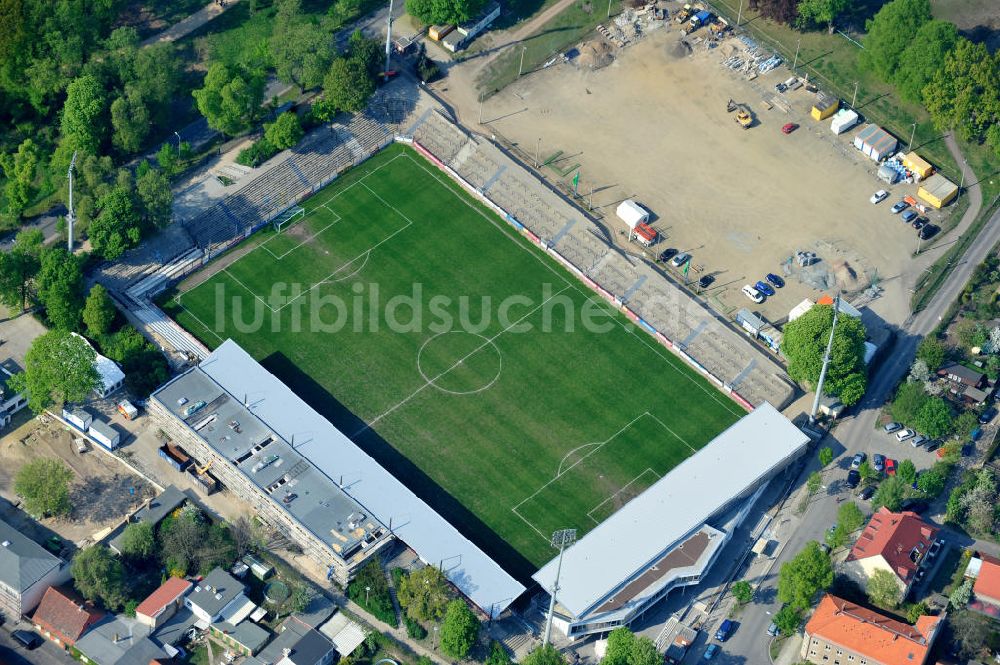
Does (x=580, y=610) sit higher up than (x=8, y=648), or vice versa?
(x=580, y=610)

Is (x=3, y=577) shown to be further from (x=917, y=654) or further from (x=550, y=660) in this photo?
(x=917, y=654)

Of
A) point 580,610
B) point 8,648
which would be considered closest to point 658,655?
point 580,610

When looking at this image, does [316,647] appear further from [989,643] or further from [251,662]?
[989,643]

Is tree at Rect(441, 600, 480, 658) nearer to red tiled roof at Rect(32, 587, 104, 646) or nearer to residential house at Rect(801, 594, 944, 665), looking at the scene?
residential house at Rect(801, 594, 944, 665)

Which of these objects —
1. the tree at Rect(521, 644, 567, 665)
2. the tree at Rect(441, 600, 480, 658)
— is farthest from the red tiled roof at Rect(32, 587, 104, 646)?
the tree at Rect(521, 644, 567, 665)

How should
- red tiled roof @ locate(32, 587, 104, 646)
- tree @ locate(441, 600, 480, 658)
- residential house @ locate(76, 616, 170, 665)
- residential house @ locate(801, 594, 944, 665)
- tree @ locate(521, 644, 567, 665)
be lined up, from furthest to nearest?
1. red tiled roof @ locate(32, 587, 104, 646)
2. residential house @ locate(76, 616, 170, 665)
3. tree @ locate(441, 600, 480, 658)
4. residential house @ locate(801, 594, 944, 665)
5. tree @ locate(521, 644, 567, 665)

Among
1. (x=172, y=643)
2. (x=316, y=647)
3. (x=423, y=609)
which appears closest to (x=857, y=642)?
(x=423, y=609)

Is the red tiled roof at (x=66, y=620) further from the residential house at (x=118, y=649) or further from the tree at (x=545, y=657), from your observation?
the tree at (x=545, y=657)
